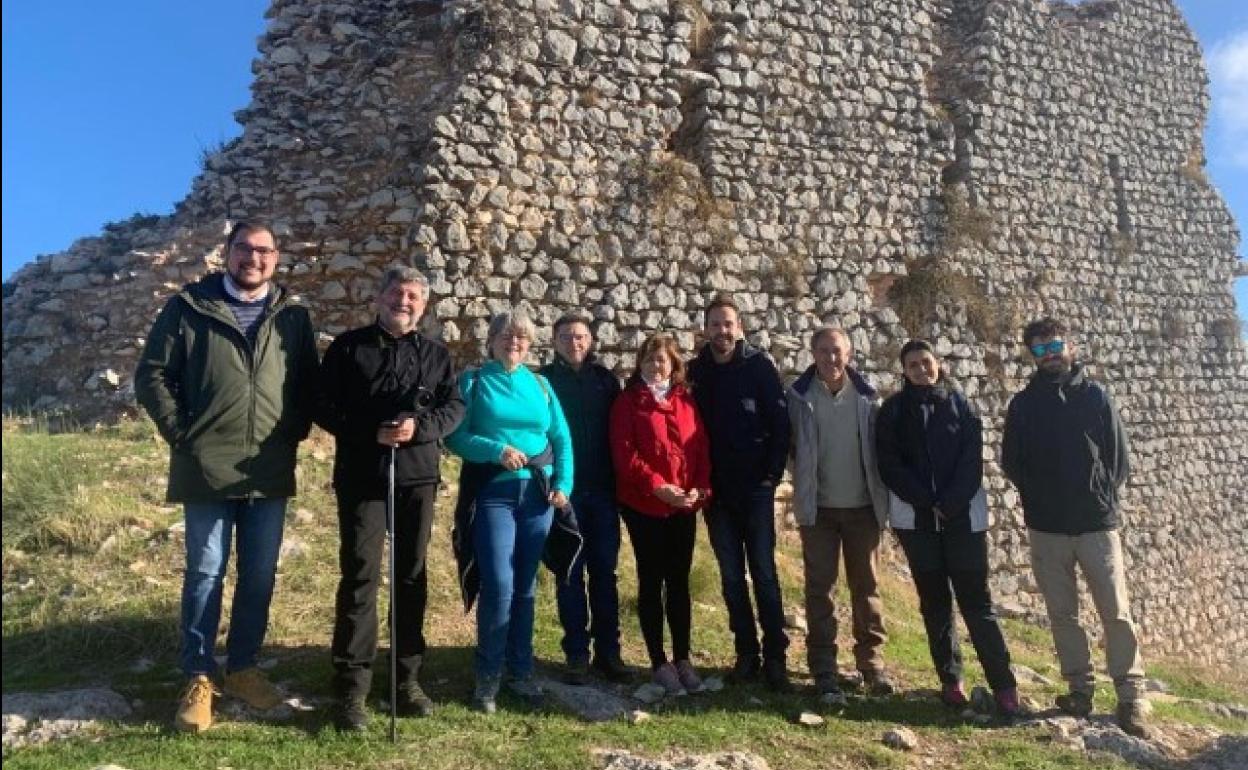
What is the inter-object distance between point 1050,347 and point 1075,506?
977 mm

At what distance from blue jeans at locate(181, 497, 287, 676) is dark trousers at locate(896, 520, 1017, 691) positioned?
11.6ft

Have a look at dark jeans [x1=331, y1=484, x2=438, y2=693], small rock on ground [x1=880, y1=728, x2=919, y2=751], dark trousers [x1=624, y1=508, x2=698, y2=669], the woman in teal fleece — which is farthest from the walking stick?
small rock on ground [x1=880, y1=728, x2=919, y2=751]

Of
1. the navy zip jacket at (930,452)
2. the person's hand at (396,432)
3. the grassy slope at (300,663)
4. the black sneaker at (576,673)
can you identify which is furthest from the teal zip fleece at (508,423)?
the navy zip jacket at (930,452)

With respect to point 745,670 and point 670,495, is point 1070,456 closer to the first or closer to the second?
point 745,670

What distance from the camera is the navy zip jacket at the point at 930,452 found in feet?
Answer: 17.3

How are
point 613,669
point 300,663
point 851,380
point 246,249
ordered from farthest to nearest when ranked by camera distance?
1. point 851,380
2. point 613,669
3. point 300,663
4. point 246,249

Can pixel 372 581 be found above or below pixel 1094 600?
above

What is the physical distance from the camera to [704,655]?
5.94 meters

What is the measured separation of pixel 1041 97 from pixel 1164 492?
204 inches

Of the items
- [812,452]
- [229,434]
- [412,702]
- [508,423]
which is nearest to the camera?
[229,434]

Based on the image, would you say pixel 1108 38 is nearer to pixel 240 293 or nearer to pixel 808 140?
pixel 808 140

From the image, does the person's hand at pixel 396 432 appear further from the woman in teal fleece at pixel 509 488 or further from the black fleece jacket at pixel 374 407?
the woman in teal fleece at pixel 509 488

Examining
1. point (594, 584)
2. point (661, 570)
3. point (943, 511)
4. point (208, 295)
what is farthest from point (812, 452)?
point (208, 295)

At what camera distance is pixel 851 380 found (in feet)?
18.5
